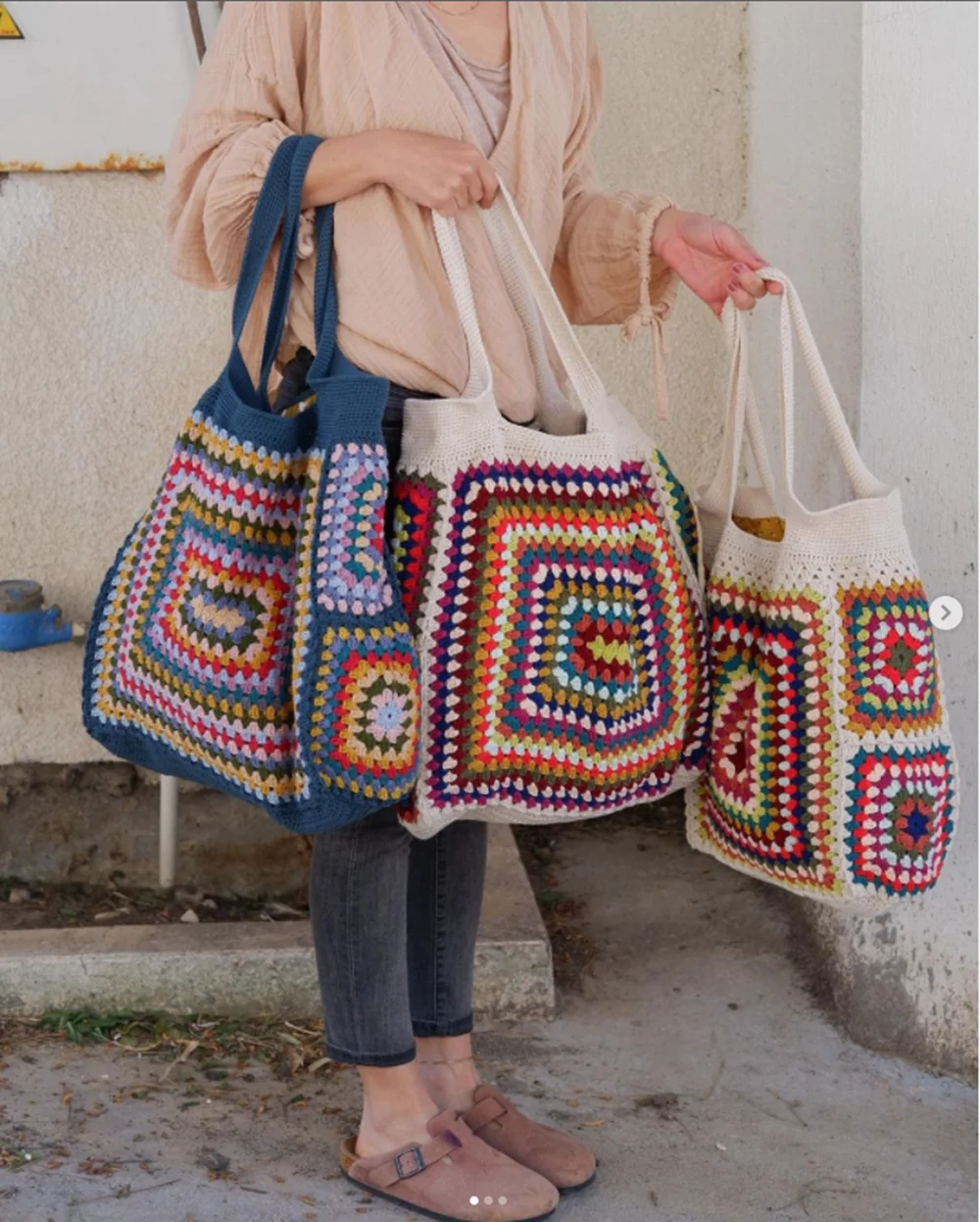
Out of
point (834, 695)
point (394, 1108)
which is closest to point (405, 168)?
point (834, 695)

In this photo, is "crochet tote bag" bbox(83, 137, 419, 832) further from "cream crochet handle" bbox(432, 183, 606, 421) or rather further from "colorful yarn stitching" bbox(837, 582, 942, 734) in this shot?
"colorful yarn stitching" bbox(837, 582, 942, 734)

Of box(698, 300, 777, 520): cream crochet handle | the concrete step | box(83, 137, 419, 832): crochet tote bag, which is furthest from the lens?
the concrete step

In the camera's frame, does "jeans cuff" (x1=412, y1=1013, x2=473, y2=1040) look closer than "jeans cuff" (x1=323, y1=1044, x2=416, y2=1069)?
No

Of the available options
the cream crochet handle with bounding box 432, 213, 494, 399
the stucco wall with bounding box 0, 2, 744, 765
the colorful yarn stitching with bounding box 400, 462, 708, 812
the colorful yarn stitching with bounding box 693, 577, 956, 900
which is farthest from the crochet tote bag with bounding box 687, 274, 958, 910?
the stucco wall with bounding box 0, 2, 744, 765

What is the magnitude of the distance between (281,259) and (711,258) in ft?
1.76

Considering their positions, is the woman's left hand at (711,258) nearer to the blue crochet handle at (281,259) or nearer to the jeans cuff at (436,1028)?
the blue crochet handle at (281,259)

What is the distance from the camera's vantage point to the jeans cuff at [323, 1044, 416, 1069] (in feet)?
6.02

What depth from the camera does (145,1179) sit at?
1.94m

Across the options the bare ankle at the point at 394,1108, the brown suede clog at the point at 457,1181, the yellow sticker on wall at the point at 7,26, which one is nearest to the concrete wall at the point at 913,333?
the brown suede clog at the point at 457,1181

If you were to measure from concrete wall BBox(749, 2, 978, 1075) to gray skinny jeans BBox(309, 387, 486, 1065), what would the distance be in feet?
2.45

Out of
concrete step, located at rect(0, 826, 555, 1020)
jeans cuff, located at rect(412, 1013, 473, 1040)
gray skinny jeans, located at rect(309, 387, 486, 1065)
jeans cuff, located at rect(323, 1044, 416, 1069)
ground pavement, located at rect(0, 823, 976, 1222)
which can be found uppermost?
gray skinny jeans, located at rect(309, 387, 486, 1065)

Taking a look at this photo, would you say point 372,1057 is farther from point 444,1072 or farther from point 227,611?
point 227,611

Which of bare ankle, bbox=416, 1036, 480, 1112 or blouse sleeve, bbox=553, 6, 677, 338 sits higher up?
blouse sleeve, bbox=553, 6, 677, 338

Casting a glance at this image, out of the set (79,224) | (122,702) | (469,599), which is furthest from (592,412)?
(79,224)
